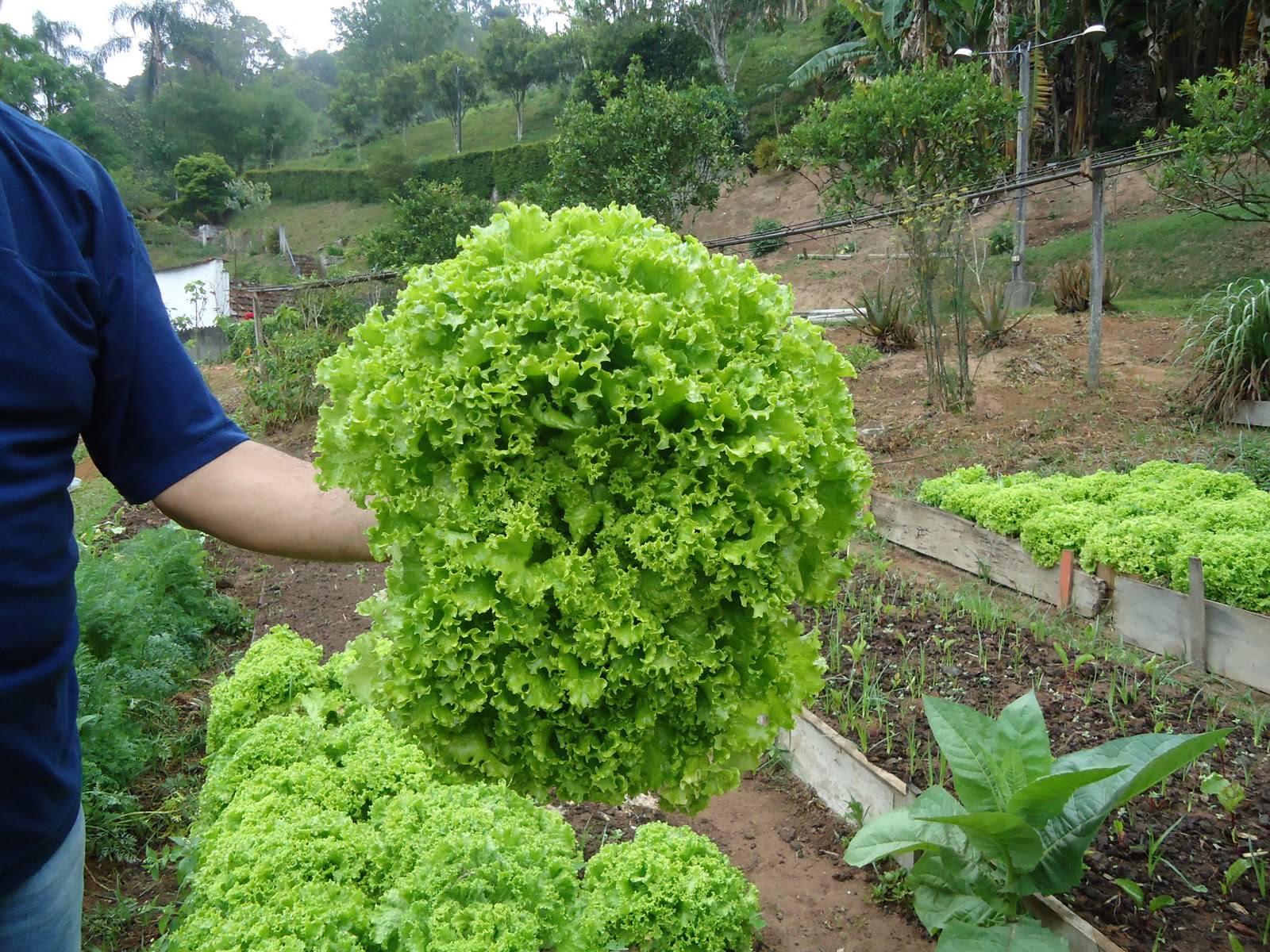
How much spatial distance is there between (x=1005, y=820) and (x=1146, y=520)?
405 centimetres

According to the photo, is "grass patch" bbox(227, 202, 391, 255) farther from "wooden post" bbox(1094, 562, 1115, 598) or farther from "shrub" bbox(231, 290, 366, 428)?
"wooden post" bbox(1094, 562, 1115, 598)

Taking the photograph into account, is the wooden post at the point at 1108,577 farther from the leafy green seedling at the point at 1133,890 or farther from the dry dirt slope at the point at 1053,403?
the dry dirt slope at the point at 1053,403

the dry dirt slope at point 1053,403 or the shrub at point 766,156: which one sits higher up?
the shrub at point 766,156

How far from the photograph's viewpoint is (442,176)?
5441 cm

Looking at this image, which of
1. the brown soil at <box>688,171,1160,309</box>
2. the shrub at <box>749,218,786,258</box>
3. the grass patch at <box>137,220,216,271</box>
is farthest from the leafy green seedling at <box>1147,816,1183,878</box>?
the grass patch at <box>137,220,216,271</box>

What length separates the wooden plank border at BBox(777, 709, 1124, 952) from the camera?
13.4 feet

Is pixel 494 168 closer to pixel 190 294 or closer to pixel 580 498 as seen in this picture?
pixel 190 294

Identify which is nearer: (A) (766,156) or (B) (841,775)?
(B) (841,775)

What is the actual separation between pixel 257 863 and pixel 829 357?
9.08 ft

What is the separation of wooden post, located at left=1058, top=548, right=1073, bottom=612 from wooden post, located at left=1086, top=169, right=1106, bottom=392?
647cm

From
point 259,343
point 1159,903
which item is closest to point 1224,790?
point 1159,903

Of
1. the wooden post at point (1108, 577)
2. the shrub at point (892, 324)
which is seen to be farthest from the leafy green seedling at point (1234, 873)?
the shrub at point (892, 324)

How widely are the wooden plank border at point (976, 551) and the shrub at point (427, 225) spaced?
16286mm

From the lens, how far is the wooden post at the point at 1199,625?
5414 mm
